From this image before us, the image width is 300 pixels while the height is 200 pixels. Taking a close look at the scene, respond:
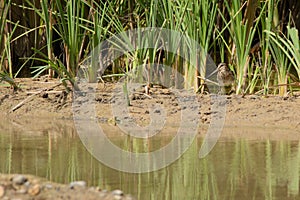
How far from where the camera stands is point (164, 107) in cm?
584

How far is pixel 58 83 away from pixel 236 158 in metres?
2.32

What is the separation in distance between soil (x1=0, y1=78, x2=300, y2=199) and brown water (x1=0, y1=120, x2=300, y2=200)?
0.52m

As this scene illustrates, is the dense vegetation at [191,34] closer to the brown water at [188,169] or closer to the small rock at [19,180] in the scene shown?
the brown water at [188,169]

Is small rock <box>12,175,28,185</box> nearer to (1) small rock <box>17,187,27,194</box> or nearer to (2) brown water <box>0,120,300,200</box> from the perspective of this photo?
(1) small rock <box>17,187,27,194</box>

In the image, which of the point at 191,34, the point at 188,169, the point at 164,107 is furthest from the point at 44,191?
the point at 191,34

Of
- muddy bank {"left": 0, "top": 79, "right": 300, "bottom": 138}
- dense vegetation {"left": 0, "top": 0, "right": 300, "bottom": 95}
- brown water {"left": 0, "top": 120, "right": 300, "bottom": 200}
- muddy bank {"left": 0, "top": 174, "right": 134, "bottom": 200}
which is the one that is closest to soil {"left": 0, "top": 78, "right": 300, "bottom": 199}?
muddy bank {"left": 0, "top": 79, "right": 300, "bottom": 138}

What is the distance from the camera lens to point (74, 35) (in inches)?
243

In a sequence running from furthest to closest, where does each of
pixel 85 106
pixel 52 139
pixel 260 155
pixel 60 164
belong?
1. pixel 85 106
2. pixel 52 139
3. pixel 260 155
4. pixel 60 164

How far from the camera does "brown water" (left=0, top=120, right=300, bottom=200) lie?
3510mm

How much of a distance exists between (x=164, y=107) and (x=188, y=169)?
1.87m

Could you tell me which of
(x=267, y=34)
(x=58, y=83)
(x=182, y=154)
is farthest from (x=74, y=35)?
(x=182, y=154)

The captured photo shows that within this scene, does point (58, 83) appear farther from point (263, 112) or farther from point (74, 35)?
point (263, 112)

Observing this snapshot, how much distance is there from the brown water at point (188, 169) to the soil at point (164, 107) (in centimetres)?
52

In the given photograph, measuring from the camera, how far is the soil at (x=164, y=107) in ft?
17.9
